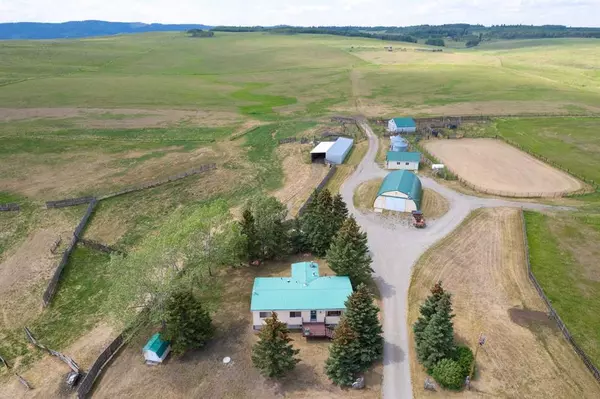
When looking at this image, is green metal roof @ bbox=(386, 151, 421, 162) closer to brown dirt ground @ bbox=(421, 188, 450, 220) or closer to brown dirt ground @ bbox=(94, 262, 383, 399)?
brown dirt ground @ bbox=(421, 188, 450, 220)

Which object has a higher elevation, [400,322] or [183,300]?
[183,300]

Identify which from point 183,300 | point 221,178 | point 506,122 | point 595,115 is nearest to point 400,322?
point 183,300

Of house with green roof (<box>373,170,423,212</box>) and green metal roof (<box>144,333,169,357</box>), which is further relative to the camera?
house with green roof (<box>373,170,423,212</box>)

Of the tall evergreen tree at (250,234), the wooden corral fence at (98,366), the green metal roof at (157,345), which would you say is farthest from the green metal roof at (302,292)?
the wooden corral fence at (98,366)

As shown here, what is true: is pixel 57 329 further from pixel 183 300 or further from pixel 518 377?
pixel 518 377

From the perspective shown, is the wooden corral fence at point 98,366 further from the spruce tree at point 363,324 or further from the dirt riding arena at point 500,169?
the dirt riding arena at point 500,169

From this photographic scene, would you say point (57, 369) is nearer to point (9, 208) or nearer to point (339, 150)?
point (9, 208)

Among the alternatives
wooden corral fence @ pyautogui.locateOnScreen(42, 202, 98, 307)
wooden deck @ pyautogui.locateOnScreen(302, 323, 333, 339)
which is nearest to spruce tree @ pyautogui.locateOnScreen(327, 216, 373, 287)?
wooden deck @ pyautogui.locateOnScreen(302, 323, 333, 339)
